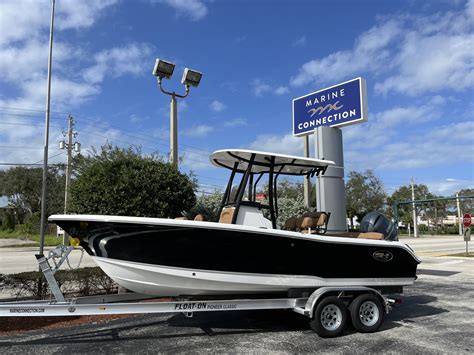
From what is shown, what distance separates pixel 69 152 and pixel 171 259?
3270 cm

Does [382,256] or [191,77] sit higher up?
[191,77]

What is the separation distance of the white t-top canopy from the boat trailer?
1.94m

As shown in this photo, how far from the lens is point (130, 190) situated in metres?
8.67

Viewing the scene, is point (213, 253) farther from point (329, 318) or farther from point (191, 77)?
point (191, 77)

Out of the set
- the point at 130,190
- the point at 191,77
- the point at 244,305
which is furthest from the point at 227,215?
the point at 191,77

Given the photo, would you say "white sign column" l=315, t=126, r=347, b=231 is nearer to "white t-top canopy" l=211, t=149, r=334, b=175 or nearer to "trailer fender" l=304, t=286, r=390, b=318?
"white t-top canopy" l=211, t=149, r=334, b=175

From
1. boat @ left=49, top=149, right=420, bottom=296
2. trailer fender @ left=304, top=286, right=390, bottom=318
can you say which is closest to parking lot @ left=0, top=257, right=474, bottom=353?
trailer fender @ left=304, top=286, right=390, bottom=318

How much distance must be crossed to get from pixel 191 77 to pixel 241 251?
9.69 metres

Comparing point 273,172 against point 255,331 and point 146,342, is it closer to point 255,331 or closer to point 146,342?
point 255,331

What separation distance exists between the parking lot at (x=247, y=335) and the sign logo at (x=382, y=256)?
1.05 m

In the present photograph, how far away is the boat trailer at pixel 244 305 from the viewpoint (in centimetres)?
510

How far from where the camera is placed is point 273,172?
22.5ft

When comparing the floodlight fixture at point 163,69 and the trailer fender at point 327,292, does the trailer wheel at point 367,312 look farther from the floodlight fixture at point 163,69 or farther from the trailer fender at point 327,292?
the floodlight fixture at point 163,69

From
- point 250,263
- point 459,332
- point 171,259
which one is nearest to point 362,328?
point 459,332
